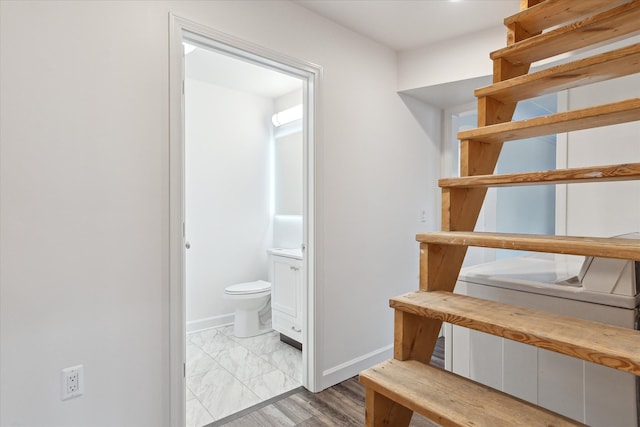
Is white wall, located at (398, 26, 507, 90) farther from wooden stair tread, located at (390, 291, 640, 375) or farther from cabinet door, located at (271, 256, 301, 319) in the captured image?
wooden stair tread, located at (390, 291, 640, 375)

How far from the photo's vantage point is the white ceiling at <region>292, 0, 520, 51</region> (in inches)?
83.9

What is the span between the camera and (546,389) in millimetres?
1321

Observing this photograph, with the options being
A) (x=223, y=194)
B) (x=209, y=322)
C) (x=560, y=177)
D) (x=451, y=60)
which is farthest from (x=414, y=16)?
(x=209, y=322)

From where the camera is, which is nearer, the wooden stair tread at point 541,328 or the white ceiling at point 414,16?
the wooden stair tread at point 541,328

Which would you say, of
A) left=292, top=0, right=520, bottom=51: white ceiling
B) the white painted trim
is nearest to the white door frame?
the white painted trim

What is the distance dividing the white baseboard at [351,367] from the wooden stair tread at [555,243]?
159 cm

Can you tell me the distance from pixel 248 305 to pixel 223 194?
1199 mm

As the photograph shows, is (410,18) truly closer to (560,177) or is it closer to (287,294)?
(560,177)

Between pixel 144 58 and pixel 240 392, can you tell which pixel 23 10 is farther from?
pixel 240 392

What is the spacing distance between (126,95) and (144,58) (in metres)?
0.20

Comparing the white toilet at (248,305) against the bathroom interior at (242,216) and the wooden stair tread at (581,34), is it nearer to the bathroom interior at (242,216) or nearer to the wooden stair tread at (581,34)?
the bathroom interior at (242,216)

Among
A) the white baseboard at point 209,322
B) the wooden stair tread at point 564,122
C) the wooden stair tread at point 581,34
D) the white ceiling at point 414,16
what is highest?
the white ceiling at point 414,16

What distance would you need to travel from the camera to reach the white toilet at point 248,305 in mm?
3219

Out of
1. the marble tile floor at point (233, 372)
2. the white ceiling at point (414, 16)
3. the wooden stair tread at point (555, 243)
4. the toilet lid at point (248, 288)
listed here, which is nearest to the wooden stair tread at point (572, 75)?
the wooden stair tread at point (555, 243)
